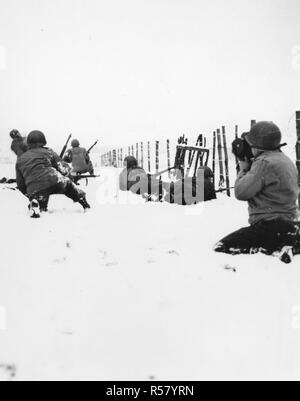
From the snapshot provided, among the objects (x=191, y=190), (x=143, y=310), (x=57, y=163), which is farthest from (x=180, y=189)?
(x=143, y=310)

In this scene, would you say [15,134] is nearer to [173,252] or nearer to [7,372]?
[173,252]

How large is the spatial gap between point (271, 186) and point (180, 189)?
15.2ft

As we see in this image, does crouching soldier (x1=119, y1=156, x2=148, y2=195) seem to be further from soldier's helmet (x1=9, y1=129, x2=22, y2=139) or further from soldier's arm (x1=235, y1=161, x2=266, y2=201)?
soldier's arm (x1=235, y1=161, x2=266, y2=201)

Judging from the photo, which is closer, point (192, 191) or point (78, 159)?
point (192, 191)

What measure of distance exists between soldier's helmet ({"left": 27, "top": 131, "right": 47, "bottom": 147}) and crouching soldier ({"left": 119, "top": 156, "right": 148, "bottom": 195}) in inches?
126

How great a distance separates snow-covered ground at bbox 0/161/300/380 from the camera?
197 cm

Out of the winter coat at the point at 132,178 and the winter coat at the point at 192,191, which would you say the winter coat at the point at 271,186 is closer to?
the winter coat at the point at 192,191

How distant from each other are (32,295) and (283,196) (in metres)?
2.66

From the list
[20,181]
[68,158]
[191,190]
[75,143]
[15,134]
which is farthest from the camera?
[75,143]

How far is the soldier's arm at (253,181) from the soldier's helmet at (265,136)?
9.1 inches

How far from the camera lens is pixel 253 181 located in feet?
12.2

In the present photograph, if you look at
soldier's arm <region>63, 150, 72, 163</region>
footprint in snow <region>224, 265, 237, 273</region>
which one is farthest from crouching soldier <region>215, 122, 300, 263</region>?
soldier's arm <region>63, 150, 72, 163</region>
